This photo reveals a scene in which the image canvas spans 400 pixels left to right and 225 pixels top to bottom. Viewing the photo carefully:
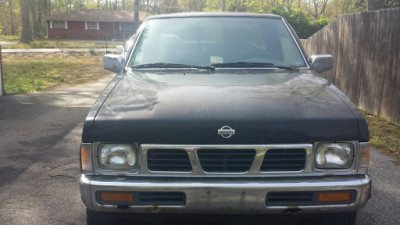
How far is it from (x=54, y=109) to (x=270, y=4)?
5131 centimetres

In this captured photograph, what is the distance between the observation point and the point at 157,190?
264 centimetres

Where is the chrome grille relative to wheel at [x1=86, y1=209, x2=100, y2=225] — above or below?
above

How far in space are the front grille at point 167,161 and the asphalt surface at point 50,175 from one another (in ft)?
1.13

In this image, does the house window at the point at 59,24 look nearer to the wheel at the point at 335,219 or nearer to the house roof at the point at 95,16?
the house roof at the point at 95,16

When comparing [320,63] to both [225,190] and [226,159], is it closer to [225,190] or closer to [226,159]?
[226,159]

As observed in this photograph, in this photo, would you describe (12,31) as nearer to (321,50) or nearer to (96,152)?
(321,50)

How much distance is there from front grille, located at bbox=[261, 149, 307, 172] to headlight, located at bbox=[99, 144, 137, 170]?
831 mm

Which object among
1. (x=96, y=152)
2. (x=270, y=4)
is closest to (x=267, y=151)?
(x=96, y=152)

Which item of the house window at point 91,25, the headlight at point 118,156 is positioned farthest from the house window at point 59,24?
the headlight at point 118,156

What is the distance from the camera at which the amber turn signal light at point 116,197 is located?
2.68m

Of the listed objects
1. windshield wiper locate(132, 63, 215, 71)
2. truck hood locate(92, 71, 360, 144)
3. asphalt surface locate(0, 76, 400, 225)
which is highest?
windshield wiper locate(132, 63, 215, 71)

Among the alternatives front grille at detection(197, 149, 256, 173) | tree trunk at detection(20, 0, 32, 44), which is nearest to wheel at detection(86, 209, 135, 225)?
front grille at detection(197, 149, 256, 173)

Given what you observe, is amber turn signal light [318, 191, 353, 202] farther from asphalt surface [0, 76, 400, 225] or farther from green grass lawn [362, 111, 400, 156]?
green grass lawn [362, 111, 400, 156]

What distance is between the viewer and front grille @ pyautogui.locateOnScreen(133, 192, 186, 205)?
2666mm
